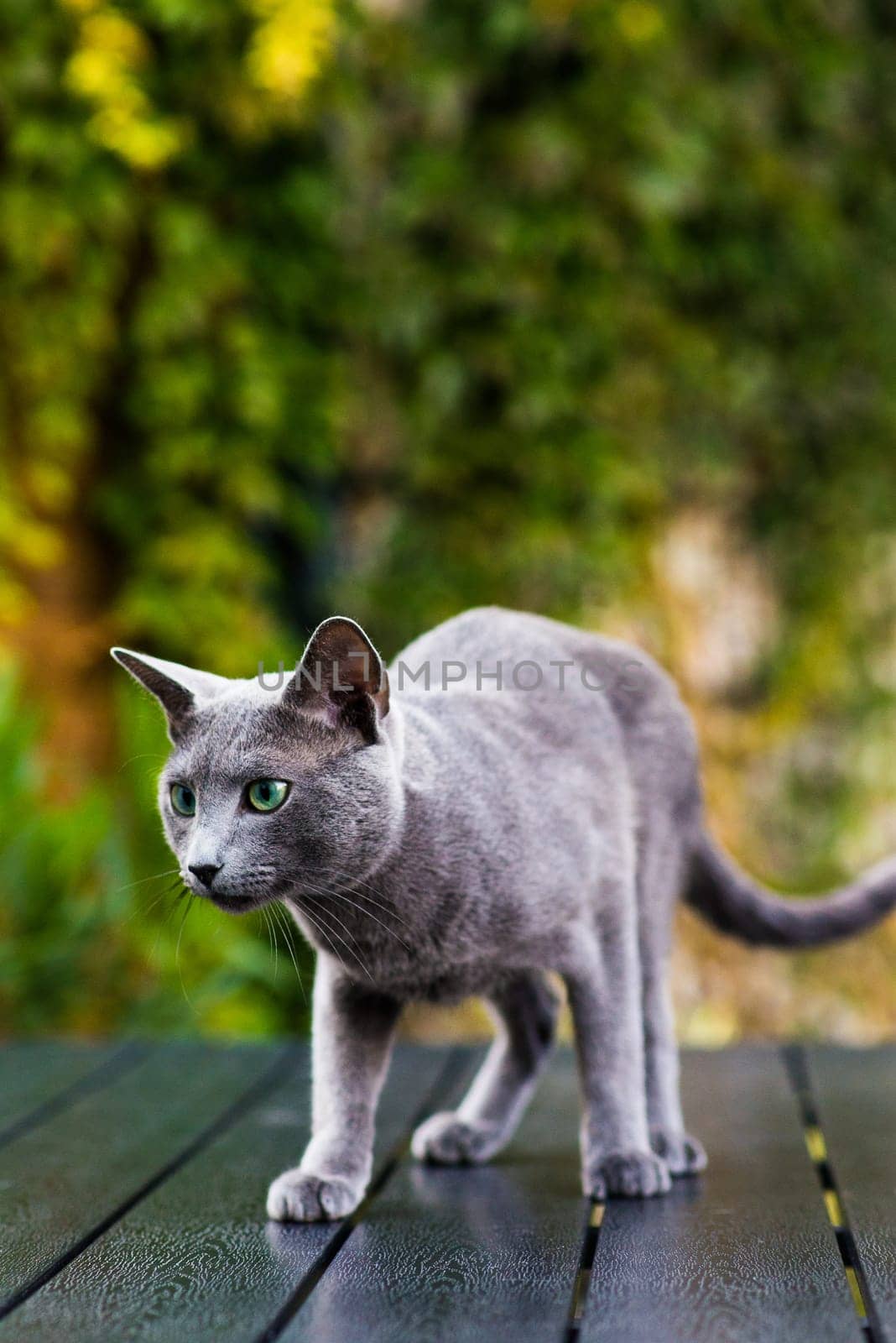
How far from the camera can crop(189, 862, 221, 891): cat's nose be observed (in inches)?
50.7

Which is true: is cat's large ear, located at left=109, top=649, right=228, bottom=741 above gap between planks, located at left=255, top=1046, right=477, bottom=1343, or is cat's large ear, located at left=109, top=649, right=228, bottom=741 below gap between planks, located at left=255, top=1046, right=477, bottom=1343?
above

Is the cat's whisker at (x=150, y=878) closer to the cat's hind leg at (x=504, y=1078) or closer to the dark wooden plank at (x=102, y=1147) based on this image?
the dark wooden plank at (x=102, y=1147)

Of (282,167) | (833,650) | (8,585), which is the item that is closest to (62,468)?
(8,585)

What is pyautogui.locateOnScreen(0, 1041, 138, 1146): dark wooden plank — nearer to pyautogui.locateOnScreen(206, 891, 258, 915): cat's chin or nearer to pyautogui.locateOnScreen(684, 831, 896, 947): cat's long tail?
pyautogui.locateOnScreen(206, 891, 258, 915): cat's chin

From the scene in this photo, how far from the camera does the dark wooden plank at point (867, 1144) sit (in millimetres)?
1332

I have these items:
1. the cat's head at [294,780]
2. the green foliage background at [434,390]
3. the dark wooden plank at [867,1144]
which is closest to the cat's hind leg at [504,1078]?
the dark wooden plank at [867,1144]

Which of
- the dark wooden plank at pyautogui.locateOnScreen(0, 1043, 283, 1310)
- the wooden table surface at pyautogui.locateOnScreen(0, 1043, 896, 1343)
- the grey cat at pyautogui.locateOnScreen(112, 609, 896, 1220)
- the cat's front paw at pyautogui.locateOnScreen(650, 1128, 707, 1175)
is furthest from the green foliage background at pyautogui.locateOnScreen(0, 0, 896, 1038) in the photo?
the cat's front paw at pyautogui.locateOnScreen(650, 1128, 707, 1175)

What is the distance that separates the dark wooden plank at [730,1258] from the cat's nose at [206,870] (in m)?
0.46

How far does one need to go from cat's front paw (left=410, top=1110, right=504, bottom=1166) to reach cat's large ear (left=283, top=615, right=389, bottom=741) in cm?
60

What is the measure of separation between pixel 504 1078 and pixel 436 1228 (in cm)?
32

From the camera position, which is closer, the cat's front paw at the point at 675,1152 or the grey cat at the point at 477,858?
the grey cat at the point at 477,858

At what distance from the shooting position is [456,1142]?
1731mm

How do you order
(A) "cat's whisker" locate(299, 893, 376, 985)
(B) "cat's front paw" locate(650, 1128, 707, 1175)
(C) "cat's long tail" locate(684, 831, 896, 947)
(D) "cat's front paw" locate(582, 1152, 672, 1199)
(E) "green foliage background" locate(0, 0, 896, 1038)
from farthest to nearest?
(E) "green foliage background" locate(0, 0, 896, 1038)
(C) "cat's long tail" locate(684, 831, 896, 947)
(B) "cat's front paw" locate(650, 1128, 707, 1175)
(D) "cat's front paw" locate(582, 1152, 672, 1199)
(A) "cat's whisker" locate(299, 893, 376, 985)

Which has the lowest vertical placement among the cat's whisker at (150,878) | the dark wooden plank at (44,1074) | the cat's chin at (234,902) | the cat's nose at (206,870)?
the dark wooden plank at (44,1074)
